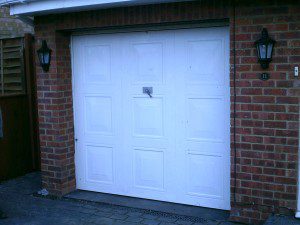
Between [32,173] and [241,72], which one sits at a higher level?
[241,72]

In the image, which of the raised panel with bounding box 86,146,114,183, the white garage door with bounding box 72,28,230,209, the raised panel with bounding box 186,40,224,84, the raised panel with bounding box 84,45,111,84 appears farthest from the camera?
the raised panel with bounding box 86,146,114,183

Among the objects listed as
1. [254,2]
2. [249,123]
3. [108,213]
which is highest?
[254,2]

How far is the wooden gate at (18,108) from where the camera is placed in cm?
700

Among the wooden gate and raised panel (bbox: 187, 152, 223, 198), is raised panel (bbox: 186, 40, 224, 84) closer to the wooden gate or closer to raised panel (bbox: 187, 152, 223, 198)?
raised panel (bbox: 187, 152, 223, 198)

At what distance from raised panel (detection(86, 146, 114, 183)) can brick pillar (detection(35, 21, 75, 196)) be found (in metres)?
0.26

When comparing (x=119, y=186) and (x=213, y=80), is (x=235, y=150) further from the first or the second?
(x=119, y=186)

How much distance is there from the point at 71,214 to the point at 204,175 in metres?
1.73

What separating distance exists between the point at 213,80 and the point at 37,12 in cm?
245

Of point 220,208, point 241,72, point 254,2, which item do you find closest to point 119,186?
point 220,208

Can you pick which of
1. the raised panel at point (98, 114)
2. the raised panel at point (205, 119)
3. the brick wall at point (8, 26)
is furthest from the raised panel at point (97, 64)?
the brick wall at point (8, 26)

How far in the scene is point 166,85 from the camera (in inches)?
216

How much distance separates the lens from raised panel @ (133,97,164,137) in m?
5.59

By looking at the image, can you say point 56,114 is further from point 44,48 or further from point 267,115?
point 267,115

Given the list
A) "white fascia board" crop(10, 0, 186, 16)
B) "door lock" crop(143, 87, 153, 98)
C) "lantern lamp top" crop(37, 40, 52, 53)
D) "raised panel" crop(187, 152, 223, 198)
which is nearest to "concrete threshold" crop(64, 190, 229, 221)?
"raised panel" crop(187, 152, 223, 198)
